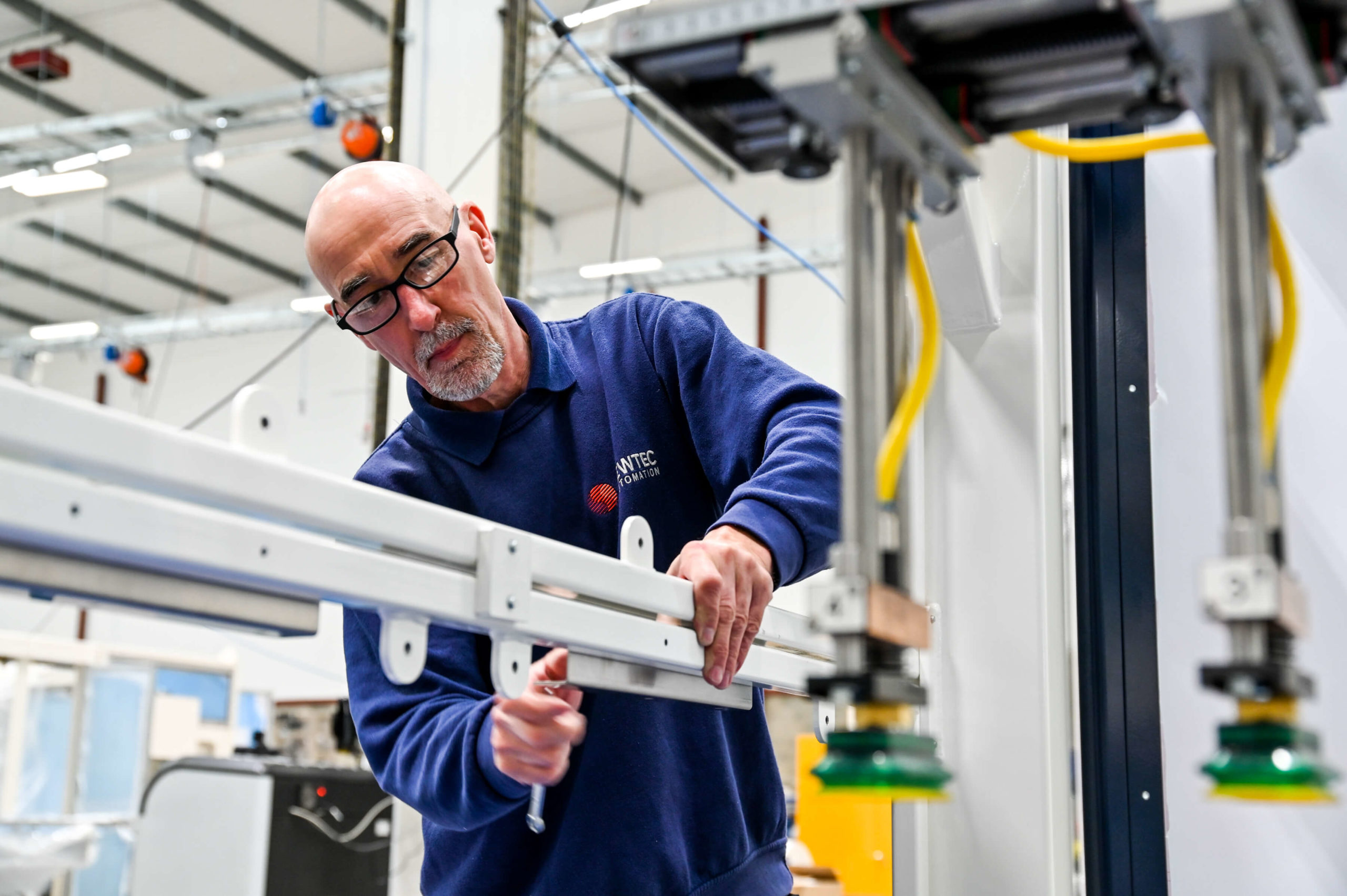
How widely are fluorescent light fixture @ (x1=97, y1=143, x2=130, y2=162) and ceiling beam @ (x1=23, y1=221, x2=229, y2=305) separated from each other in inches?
91.1

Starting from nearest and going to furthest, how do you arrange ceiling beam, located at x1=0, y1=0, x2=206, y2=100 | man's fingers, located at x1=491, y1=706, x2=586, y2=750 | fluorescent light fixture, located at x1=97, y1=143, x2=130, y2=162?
man's fingers, located at x1=491, y1=706, x2=586, y2=750 → ceiling beam, located at x1=0, y1=0, x2=206, y2=100 → fluorescent light fixture, located at x1=97, y1=143, x2=130, y2=162

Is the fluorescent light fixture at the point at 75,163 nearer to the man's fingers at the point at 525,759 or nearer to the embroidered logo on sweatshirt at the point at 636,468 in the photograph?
the embroidered logo on sweatshirt at the point at 636,468

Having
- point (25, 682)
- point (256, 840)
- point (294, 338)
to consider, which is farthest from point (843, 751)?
point (294, 338)

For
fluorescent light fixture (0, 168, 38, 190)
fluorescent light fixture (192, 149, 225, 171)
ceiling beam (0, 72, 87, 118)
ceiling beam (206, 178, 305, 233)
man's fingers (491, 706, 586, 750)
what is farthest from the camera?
ceiling beam (206, 178, 305, 233)

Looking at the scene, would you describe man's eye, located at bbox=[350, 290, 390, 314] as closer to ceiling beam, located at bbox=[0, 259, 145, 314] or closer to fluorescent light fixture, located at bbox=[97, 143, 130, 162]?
fluorescent light fixture, located at bbox=[97, 143, 130, 162]

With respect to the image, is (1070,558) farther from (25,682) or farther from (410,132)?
(25,682)

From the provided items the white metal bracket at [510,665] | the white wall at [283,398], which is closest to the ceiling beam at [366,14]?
the white wall at [283,398]

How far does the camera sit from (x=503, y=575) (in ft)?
3.02

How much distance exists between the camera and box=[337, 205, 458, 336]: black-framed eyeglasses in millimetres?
1466

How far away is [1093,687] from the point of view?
6.44 feet

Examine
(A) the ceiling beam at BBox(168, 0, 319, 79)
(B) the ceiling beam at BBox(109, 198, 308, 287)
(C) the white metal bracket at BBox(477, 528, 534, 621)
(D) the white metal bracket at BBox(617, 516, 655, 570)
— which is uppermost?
(A) the ceiling beam at BBox(168, 0, 319, 79)

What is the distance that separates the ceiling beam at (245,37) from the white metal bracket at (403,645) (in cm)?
727

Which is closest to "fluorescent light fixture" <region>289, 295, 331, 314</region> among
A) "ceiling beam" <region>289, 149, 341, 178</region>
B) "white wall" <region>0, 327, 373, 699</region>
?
"white wall" <region>0, 327, 373, 699</region>

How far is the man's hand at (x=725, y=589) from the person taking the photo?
1.08m
